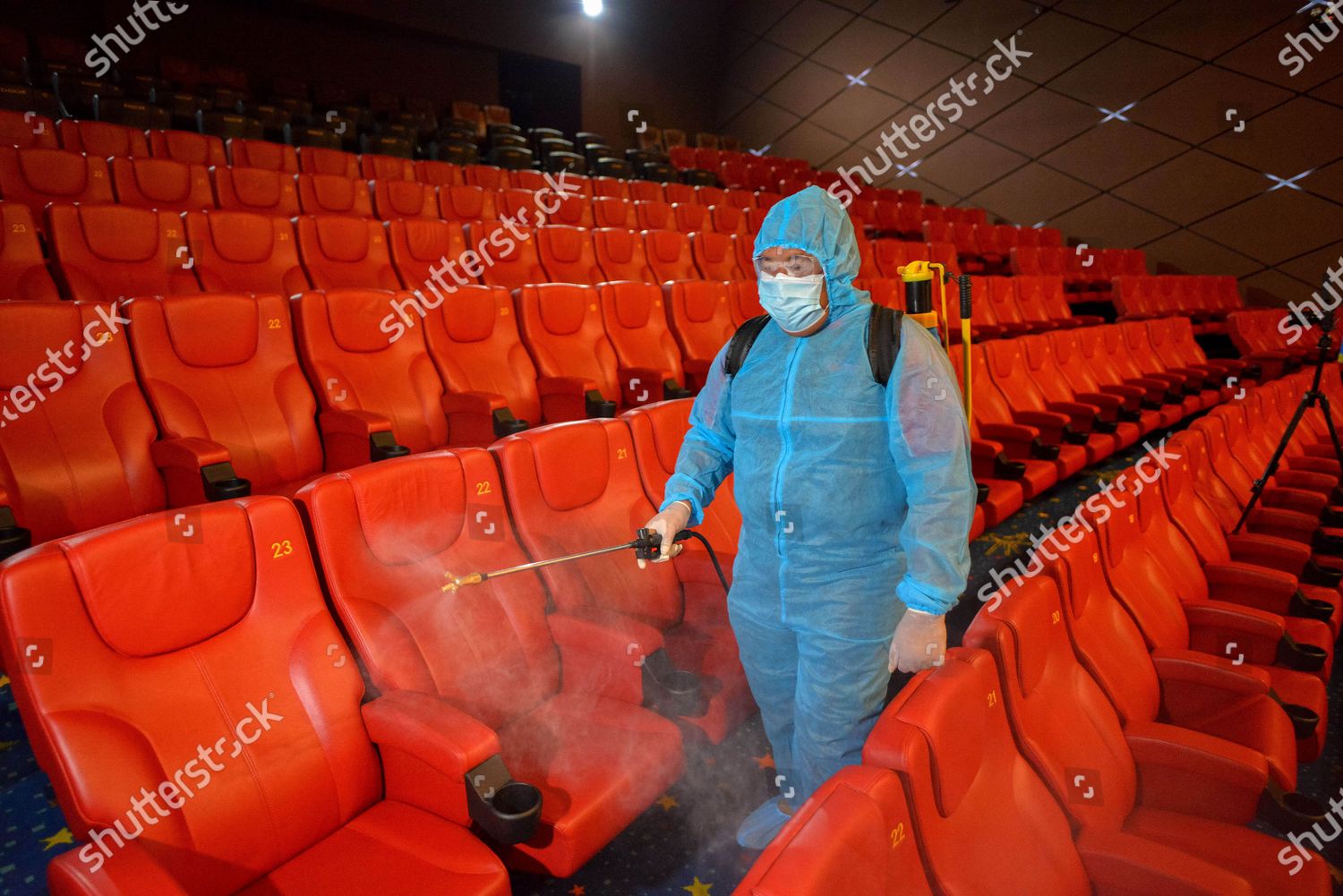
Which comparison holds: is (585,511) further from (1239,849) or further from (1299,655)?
(1299,655)

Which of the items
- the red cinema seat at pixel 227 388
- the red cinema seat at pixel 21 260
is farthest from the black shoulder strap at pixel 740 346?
the red cinema seat at pixel 21 260

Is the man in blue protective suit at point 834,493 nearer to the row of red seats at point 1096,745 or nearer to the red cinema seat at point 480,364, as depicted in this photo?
the row of red seats at point 1096,745

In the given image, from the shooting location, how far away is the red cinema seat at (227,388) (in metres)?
1.77

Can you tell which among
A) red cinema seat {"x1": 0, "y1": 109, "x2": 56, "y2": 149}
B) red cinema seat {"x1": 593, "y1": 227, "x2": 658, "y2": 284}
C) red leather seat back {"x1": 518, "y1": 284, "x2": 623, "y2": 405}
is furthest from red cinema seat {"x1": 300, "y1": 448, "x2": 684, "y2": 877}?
red cinema seat {"x1": 0, "y1": 109, "x2": 56, "y2": 149}

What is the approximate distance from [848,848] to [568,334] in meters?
2.31

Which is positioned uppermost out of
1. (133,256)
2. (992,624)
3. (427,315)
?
(133,256)

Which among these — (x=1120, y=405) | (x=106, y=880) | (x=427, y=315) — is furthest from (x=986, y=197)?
(x=106, y=880)

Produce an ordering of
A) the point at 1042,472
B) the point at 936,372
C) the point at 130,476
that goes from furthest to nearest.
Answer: the point at 1042,472 → the point at 130,476 → the point at 936,372

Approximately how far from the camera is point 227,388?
1919 millimetres

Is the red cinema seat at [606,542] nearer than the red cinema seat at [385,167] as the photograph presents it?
Yes

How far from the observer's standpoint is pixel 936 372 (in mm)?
953

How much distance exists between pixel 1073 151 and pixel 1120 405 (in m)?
4.40

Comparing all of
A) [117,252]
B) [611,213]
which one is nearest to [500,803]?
[117,252]

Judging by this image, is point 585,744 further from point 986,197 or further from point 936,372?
point 986,197
